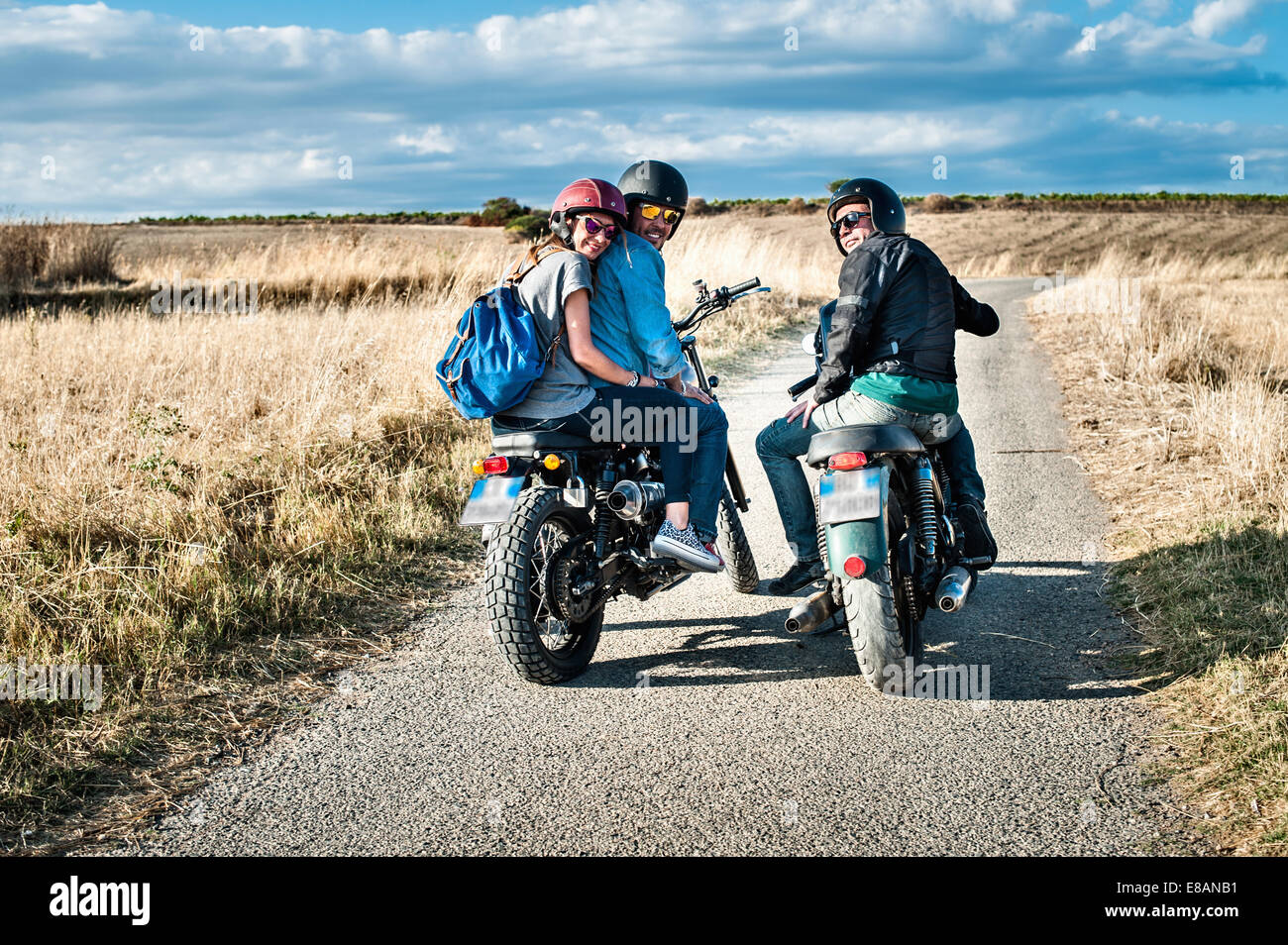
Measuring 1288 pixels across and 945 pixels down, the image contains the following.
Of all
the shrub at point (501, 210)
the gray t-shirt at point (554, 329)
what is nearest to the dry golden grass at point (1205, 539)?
the gray t-shirt at point (554, 329)

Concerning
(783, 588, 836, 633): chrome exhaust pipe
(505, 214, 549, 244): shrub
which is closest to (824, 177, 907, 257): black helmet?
(783, 588, 836, 633): chrome exhaust pipe

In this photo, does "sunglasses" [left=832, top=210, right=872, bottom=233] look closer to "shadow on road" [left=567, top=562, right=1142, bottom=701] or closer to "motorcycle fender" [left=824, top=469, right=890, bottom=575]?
"motorcycle fender" [left=824, top=469, right=890, bottom=575]

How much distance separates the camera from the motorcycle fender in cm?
380

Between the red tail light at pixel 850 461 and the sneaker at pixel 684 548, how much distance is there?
72 centimetres

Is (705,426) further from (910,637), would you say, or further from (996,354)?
(996,354)

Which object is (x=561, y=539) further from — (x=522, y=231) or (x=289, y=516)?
(x=522, y=231)

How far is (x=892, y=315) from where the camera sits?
4.24 m

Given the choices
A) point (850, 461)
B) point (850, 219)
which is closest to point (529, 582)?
point (850, 461)

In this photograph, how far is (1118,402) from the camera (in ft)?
32.2

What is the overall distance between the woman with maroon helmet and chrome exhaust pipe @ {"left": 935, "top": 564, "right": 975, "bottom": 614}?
0.95m

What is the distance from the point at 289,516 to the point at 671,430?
8.97 feet

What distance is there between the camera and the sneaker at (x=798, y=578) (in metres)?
5.00

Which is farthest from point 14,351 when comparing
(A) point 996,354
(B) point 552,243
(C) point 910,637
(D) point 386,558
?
(A) point 996,354
